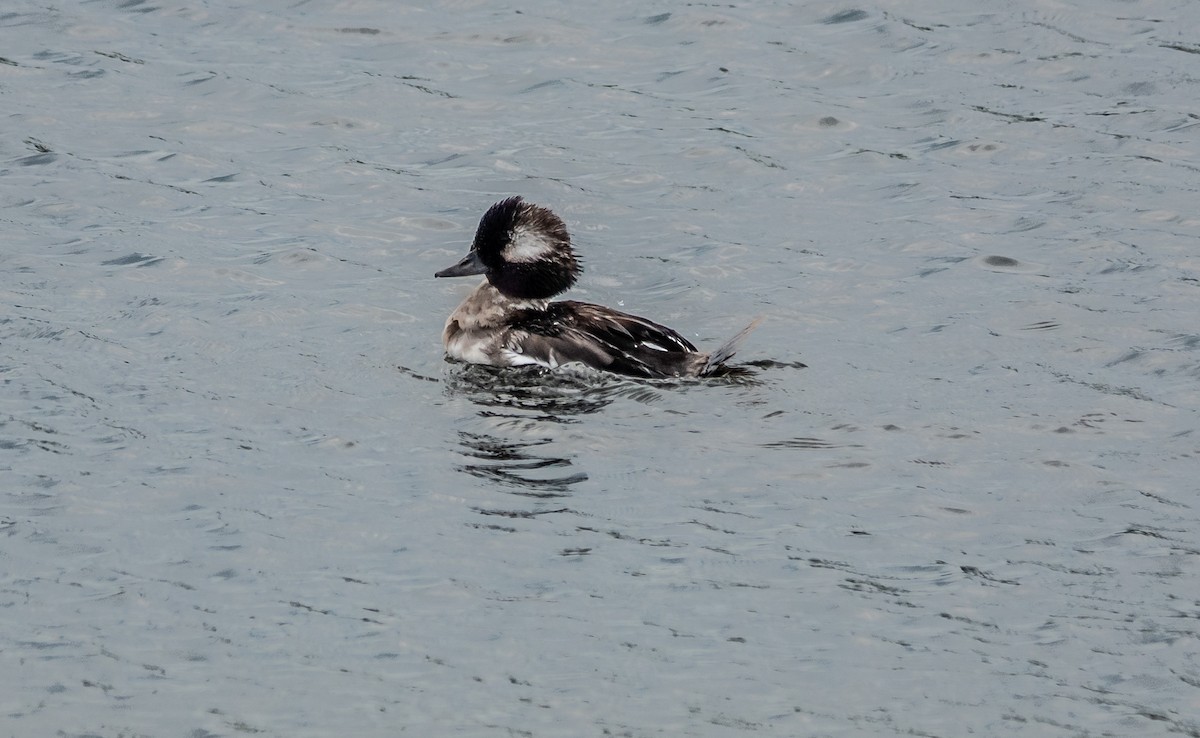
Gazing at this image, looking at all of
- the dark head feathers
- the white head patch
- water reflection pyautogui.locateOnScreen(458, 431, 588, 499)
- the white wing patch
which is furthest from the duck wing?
water reflection pyautogui.locateOnScreen(458, 431, 588, 499)

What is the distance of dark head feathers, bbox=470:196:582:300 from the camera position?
38.1 ft

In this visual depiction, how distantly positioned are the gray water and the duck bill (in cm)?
44

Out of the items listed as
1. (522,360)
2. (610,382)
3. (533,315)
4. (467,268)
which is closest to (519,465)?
(610,382)

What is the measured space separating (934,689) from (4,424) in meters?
5.37

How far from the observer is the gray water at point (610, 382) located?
755 cm

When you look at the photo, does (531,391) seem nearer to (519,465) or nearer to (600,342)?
(600,342)

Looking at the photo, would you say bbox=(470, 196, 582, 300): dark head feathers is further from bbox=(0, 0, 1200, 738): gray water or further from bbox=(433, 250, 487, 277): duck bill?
bbox=(0, 0, 1200, 738): gray water

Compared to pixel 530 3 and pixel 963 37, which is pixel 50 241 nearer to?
pixel 530 3

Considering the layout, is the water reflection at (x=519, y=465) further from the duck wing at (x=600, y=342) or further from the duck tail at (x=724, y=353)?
the duck tail at (x=724, y=353)

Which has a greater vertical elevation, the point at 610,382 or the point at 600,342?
the point at 600,342

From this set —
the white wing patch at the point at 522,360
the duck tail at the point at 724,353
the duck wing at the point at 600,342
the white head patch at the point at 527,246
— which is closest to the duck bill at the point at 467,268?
the white head patch at the point at 527,246

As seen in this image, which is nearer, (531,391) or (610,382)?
(610,382)

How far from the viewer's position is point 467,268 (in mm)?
11789

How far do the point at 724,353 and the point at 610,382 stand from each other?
728mm
